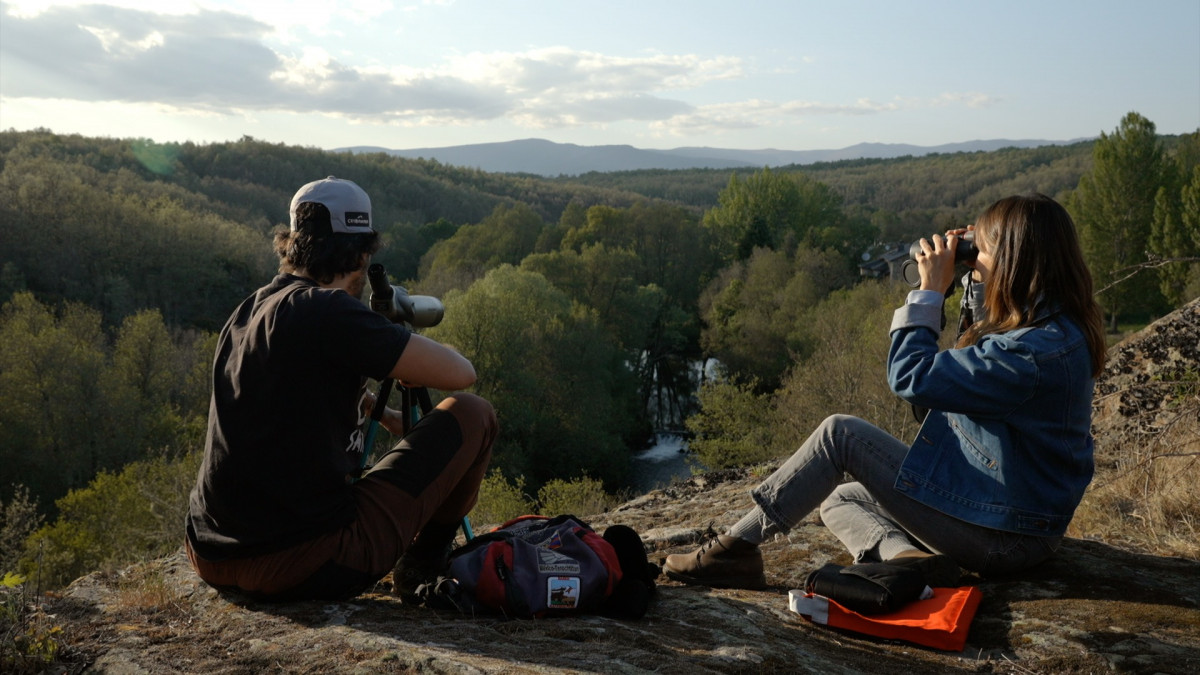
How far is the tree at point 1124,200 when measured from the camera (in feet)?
124

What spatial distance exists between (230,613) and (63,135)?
3418 inches

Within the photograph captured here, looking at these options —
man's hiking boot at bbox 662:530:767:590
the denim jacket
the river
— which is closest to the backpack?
man's hiking boot at bbox 662:530:767:590

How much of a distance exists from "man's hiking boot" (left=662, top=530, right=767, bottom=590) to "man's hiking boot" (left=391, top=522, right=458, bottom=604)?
973 millimetres

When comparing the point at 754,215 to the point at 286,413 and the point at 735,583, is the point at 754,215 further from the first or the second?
the point at 286,413

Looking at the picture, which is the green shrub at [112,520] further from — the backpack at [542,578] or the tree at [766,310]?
the tree at [766,310]

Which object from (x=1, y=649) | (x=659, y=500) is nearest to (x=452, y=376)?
(x=1, y=649)

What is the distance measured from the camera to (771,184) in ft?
189

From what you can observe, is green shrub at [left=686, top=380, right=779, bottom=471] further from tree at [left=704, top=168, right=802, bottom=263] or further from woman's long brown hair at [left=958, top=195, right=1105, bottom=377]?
tree at [left=704, top=168, right=802, bottom=263]

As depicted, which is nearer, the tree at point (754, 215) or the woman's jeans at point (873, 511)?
the woman's jeans at point (873, 511)

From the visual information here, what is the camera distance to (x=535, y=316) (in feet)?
97.5

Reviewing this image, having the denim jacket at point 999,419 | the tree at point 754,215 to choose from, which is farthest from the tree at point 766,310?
the denim jacket at point 999,419

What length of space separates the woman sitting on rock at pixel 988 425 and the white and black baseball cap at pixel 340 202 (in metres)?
1.72

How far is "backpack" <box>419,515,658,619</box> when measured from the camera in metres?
2.82

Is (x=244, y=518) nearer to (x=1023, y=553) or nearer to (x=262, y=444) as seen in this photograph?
Result: (x=262, y=444)
